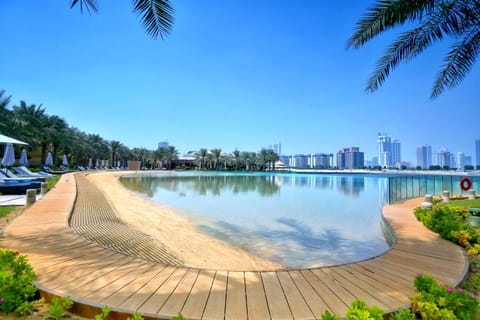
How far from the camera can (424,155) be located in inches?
4643

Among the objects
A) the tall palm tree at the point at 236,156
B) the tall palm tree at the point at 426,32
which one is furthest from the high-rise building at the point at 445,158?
the tall palm tree at the point at 426,32

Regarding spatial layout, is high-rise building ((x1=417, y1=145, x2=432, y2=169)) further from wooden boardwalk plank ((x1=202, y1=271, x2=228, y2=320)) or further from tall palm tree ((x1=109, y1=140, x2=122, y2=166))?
wooden boardwalk plank ((x1=202, y1=271, x2=228, y2=320))

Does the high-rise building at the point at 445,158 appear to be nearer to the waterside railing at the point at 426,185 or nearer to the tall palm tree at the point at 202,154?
the tall palm tree at the point at 202,154

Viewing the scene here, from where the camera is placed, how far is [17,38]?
30.0ft

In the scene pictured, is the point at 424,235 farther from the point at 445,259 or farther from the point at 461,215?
the point at 461,215

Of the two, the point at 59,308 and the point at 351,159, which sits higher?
the point at 351,159

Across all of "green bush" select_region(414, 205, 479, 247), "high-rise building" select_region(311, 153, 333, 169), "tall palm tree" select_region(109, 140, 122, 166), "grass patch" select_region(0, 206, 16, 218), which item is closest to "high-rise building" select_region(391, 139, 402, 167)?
"high-rise building" select_region(311, 153, 333, 169)

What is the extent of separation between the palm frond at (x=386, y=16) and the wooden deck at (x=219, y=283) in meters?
4.44

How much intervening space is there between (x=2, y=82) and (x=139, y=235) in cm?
2468

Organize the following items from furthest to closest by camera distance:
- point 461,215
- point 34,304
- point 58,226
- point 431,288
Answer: point 461,215, point 58,226, point 34,304, point 431,288

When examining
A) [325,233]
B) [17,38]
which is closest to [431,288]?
[325,233]

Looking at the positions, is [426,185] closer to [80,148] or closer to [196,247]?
[196,247]

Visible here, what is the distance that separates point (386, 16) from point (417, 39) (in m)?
1.33

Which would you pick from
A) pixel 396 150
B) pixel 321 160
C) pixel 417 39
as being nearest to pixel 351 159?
pixel 321 160
